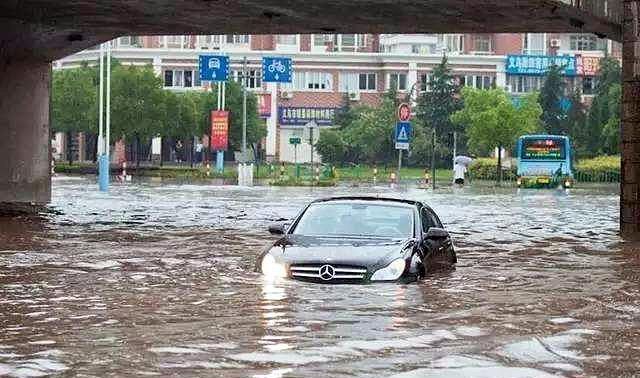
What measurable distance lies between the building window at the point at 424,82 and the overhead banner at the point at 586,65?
1207 cm

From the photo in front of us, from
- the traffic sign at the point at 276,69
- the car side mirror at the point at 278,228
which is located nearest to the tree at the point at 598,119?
the traffic sign at the point at 276,69

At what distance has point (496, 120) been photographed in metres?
78.3

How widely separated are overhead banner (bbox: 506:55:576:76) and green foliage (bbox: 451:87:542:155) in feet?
74.4

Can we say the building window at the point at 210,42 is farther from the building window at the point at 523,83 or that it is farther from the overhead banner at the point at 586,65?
the overhead banner at the point at 586,65

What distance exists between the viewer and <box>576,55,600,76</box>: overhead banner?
343 feet

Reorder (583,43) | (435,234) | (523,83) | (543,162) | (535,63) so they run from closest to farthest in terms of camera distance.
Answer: (435,234) < (543,162) < (535,63) < (523,83) < (583,43)

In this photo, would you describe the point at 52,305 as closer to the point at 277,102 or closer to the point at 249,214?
the point at 249,214

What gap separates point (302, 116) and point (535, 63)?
18883 millimetres

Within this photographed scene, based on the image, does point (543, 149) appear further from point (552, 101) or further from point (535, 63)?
point (535, 63)

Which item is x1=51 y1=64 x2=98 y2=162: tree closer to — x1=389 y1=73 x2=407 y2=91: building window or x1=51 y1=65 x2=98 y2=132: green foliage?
x1=51 y1=65 x2=98 y2=132: green foliage

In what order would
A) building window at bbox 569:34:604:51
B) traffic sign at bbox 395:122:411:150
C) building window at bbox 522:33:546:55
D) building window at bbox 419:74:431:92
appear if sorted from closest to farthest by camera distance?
traffic sign at bbox 395:122:411:150
building window at bbox 419:74:431:92
building window at bbox 522:33:546:55
building window at bbox 569:34:604:51

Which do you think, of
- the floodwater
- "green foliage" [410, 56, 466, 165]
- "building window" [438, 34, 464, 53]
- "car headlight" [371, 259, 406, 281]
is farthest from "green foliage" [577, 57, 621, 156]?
"car headlight" [371, 259, 406, 281]

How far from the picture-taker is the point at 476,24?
30.5 metres

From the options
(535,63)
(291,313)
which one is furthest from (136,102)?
(291,313)
